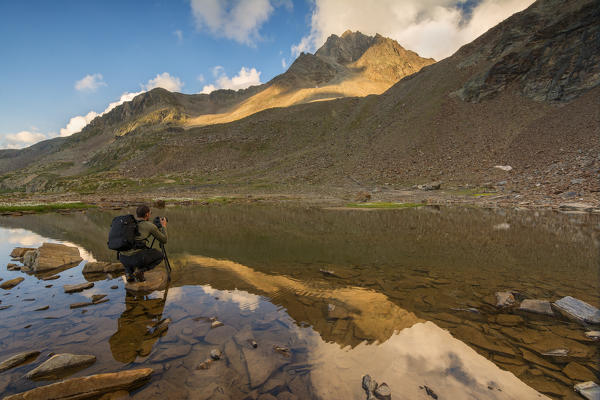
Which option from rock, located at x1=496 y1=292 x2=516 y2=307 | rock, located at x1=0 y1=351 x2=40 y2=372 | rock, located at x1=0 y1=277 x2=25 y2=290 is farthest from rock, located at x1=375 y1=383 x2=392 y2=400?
Result: rock, located at x1=0 y1=277 x2=25 y2=290

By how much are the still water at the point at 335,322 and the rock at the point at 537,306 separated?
7.8 inches

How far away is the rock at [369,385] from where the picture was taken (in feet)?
12.9

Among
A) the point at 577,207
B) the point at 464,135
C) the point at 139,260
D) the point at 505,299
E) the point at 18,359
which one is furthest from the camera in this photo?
the point at 464,135

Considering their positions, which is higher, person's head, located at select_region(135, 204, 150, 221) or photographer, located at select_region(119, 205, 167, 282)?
person's head, located at select_region(135, 204, 150, 221)

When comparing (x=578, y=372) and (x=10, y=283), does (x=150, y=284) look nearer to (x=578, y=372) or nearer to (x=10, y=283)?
(x=10, y=283)

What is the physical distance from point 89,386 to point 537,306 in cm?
867

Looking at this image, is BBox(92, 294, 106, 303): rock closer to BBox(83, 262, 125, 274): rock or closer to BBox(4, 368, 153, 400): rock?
BBox(83, 262, 125, 274): rock

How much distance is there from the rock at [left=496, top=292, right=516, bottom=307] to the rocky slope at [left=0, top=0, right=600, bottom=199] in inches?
1040

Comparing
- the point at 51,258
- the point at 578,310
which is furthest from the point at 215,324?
the point at 51,258

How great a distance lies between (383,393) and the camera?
3.91 metres

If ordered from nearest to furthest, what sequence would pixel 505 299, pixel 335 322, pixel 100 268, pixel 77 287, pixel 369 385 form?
pixel 369 385 → pixel 335 322 → pixel 505 299 → pixel 77 287 → pixel 100 268

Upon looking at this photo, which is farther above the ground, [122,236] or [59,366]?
[122,236]

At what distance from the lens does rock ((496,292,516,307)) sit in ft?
21.8

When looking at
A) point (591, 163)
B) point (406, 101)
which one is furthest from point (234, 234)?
point (406, 101)
